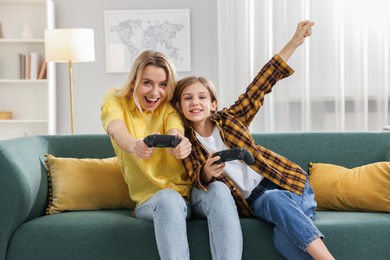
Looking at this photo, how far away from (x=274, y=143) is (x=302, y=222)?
0.78 meters

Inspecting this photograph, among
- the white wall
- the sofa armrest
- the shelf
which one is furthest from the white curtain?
the sofa armrest

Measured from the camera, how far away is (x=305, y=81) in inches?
215

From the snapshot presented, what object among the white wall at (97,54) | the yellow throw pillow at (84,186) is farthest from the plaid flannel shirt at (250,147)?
the white wall at (97,54)

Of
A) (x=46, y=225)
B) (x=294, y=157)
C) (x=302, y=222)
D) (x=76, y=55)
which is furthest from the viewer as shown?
(x=76, y=55)

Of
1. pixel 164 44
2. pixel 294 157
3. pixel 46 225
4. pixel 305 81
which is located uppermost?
pixel 164 44

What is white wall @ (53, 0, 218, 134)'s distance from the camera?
573 centimetres

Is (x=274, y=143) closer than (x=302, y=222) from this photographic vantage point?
No

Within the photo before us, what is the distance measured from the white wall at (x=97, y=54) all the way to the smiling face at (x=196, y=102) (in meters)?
3.09

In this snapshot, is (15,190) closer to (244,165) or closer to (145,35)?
(244,165)

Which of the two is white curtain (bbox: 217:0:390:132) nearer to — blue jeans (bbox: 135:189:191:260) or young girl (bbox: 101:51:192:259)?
young girl (bbox: 101:51:192:259)

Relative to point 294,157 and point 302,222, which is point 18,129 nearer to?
point 294,157

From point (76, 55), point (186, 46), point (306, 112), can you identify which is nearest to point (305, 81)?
point (306, 112)

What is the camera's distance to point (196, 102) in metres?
2.57

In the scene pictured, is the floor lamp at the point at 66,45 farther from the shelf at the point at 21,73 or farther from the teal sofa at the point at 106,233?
the teal sofa at the point at 106,233
